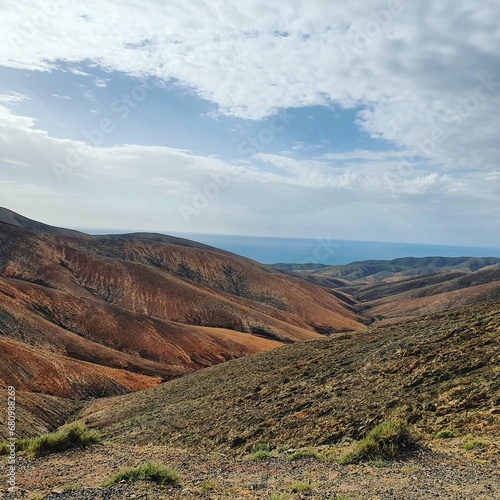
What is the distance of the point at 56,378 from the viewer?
34.1m

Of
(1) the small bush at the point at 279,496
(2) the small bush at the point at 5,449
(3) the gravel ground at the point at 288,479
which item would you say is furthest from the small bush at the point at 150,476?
(2) the small bush at the point at 5,449

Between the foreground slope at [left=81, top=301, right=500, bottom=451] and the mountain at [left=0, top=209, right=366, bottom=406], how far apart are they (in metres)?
12.3

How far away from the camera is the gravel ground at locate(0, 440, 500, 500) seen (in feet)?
26.3

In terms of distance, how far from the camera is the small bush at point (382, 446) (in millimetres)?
10242

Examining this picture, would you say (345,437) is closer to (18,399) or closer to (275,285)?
(18,399)

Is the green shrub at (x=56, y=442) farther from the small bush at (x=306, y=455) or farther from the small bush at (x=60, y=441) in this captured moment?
the small bush at (x=306, y=455)

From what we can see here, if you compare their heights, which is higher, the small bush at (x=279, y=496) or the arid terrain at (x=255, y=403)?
the small bush at (x=279, y=496)

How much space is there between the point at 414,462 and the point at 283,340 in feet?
215

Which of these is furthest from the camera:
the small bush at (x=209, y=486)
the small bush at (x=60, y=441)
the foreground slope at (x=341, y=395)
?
the foreground slope at (x=341, y=395)

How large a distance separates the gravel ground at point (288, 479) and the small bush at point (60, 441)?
0.78 m

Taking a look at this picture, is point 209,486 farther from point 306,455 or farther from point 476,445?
point 476,445

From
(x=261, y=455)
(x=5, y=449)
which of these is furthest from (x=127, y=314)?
(x=261, y=455)

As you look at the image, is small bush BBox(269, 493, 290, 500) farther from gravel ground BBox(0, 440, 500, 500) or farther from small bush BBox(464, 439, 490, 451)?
small bush BBox(464, 439, 490, 451)

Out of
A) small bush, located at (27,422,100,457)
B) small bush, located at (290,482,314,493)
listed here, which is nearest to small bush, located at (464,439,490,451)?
small bush, located at (290,482,314,493)
